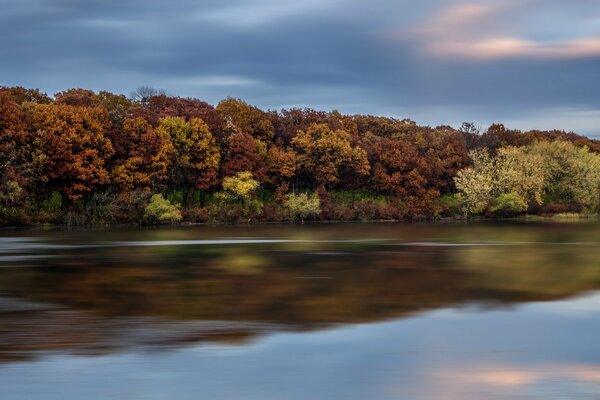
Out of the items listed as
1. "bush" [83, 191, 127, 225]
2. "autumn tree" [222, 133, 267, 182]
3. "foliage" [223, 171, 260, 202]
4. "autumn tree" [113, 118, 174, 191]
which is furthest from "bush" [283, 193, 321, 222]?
"bush" [83, 191, 127, 225]

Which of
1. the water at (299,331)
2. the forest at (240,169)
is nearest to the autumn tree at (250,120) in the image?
the forest at (240,169)

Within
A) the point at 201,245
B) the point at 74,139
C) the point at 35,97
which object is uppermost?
the point at 35,97

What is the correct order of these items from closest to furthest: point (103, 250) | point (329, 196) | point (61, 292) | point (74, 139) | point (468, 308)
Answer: point (468, 308)
point (61, 292)
point (103, 250)
point (74, 139)
point (329, 196)

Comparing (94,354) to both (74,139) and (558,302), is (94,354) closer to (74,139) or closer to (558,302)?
(558,302)

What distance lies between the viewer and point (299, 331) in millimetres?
11094

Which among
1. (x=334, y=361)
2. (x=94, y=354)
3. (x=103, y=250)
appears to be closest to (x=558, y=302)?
(x=334, y=361)

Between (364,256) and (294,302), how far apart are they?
12130mm

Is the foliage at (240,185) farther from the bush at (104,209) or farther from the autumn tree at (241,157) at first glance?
the bush at (104,209)

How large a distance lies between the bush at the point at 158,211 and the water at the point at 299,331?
36860 mm

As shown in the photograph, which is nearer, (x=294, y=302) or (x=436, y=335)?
(x=436, y=335)

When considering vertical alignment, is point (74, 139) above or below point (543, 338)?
above

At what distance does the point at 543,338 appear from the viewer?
10703 millimetres

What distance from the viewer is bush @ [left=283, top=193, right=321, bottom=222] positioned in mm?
70500

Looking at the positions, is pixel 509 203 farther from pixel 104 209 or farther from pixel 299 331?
pixel 299 331
